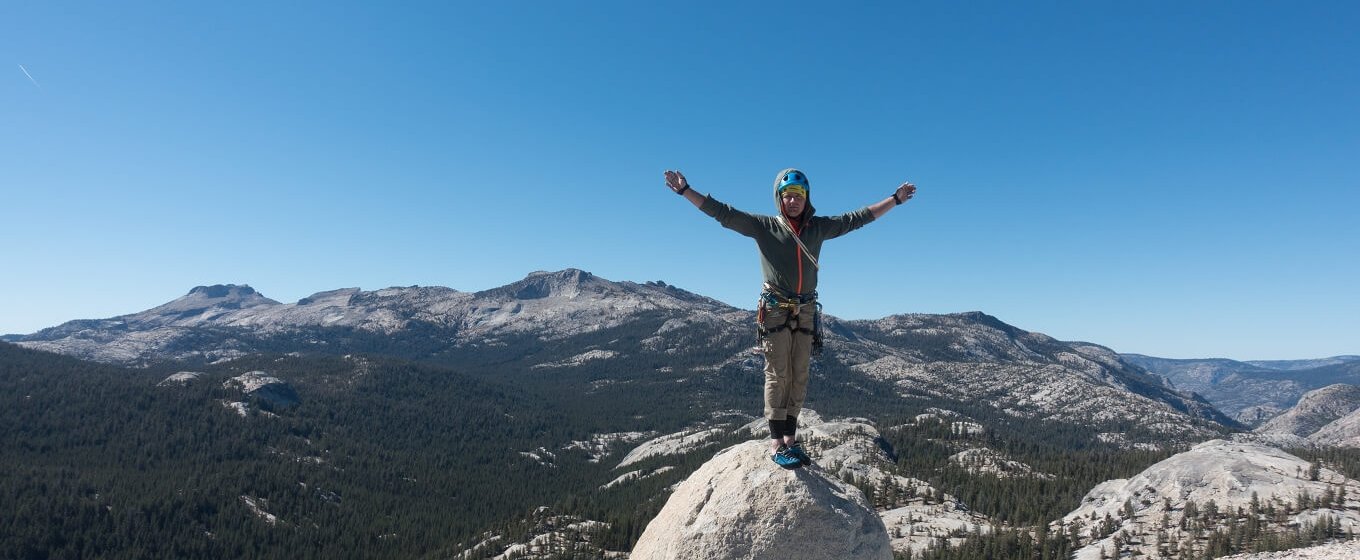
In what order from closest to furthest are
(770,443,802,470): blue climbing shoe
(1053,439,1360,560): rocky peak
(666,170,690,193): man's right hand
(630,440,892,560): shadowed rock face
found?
(666,170,690,193): man's right hand
(630,440,892,560): shadowed rock face
(770,443,802,470): blue climbing shoe
(1053,439,1360,560): rocky peak

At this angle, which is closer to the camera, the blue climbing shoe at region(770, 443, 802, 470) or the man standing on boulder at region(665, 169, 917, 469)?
the man standing on boulder at region(665, 169, 917, 469)

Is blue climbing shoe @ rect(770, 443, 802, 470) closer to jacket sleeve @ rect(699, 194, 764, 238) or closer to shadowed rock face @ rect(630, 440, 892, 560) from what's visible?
shadowed rock face @ rect(630, 440, 892, 560)

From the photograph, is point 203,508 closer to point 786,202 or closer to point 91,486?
point 91,486

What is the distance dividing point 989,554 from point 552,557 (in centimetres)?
6168

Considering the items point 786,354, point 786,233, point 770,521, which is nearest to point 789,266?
point 786,233

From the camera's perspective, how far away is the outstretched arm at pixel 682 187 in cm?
1198

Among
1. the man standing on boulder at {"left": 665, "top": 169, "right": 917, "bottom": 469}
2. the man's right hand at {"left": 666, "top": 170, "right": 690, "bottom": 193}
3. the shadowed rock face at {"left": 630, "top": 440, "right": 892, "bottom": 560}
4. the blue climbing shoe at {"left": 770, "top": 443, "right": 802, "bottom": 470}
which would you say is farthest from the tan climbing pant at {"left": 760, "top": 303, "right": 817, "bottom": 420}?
the man's right hand at {"left": 666, "top": 170, "right": 690, "bottom": 193}

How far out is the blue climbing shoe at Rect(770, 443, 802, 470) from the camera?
45.8 ft

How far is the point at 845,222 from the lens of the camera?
13.3 m

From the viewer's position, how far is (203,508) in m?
167

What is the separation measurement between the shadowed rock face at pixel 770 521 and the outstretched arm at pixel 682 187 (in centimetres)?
639

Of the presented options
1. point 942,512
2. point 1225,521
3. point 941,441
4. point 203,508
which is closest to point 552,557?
point 942,512

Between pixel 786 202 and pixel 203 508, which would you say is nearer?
pixel 786 202

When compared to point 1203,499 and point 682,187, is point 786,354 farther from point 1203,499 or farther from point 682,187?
point 1203,499
